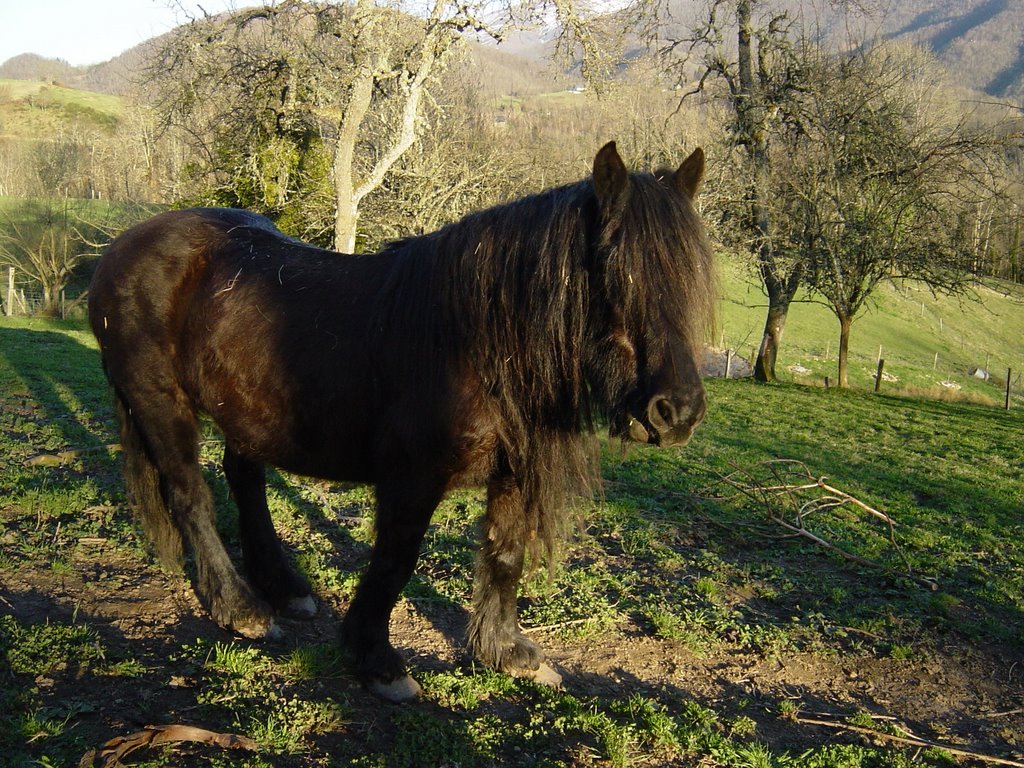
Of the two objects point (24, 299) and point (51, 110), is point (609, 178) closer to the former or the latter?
point (24, 299)

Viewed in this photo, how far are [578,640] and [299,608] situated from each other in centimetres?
163

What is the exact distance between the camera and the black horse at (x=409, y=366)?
2.80 meters

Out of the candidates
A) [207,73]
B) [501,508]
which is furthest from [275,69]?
[501,508]

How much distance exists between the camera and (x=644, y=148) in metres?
23.8

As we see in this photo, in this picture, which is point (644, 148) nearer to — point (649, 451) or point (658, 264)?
point (649, 451)

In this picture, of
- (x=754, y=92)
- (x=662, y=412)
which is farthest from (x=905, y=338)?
(x=662, y=412)

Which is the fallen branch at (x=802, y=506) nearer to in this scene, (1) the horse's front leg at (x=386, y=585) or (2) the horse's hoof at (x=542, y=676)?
(2) the horse's hoof at (x=542, y=676)

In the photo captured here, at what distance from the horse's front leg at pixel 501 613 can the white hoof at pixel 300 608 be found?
104cm

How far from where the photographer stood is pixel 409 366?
314cm

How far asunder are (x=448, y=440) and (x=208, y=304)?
1653 millimetres

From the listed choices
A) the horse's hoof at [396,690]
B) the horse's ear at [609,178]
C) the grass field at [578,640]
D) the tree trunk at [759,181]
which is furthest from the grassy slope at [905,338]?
the horse's hoof at [396,690]

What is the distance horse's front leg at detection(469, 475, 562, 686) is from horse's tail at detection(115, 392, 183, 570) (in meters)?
1.85

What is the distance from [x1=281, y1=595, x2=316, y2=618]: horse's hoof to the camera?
4.10 m

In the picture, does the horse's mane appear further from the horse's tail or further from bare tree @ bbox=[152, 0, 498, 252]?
bare tree @ bbox=[152, 0, 498, 252]
